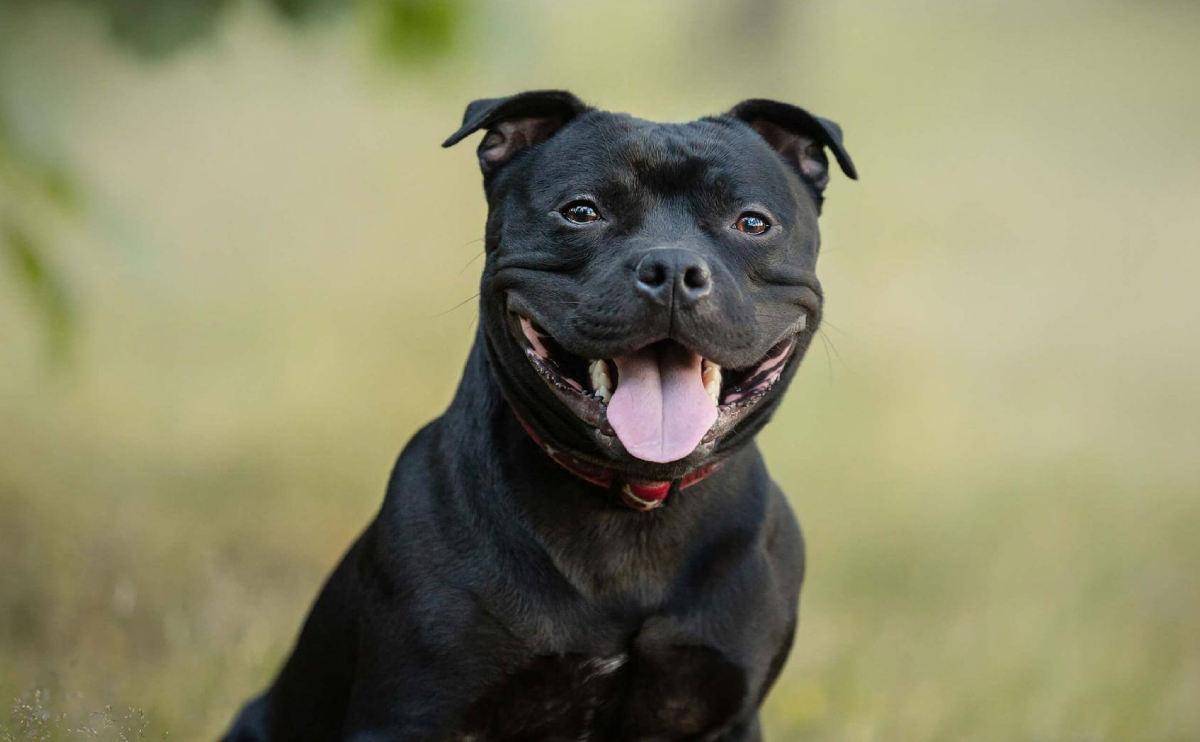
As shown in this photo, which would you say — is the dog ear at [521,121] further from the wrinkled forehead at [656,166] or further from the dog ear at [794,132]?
the dog ear at [794,132]

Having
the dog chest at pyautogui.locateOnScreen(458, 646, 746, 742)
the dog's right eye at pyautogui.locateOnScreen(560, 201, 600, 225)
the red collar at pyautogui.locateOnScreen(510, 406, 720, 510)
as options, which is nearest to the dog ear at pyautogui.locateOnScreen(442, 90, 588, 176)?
the dog's right eye at pyautogui.locateOnScreen(560, 201, 600, 225)

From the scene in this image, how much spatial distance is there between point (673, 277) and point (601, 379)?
0.35 m

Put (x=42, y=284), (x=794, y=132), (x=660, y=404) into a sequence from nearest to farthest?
(x=42, y=284)
(x=660, y=404)
(x=794, y=132)

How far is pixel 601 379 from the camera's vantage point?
3.29m

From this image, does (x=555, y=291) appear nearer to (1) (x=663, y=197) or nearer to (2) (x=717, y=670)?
(1) (x=663, y=197)

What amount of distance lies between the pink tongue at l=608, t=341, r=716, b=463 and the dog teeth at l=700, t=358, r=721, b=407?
28mm

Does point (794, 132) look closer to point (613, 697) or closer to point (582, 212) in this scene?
point (582, 212)

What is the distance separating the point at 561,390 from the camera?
325 centimetres

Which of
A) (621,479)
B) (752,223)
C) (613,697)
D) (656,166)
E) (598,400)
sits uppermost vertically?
(656,166)

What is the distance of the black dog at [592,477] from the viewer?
10.7 feet

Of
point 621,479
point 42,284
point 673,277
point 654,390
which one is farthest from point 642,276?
point 42,284

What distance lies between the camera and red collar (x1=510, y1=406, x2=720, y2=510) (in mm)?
3438

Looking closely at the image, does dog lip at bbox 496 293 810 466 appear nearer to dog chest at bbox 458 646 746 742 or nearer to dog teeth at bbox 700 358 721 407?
dog teeth at bbox 700 358 721 407

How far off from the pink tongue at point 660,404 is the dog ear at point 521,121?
73 cm
